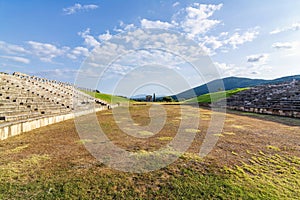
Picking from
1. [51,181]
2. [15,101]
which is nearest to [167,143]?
[51,181]

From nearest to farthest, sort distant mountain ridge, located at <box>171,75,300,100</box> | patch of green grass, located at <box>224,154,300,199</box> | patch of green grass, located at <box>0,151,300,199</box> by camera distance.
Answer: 1. patch of green grass, located at <box>0,151,300,199</box>
2. patch of green grass, located at <box>224,154,300,199</box>
3. distant mountain ridge, located at <box>171,75,300,100</box>

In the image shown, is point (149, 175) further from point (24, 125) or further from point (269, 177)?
point (24, 125)

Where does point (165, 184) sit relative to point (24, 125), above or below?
below

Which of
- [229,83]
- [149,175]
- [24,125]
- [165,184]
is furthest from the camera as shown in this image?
[229,83]

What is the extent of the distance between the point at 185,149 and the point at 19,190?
3.45 metres

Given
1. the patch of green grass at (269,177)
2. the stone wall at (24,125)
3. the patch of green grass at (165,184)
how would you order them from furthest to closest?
the stone wall at (24,125) → the patch of green grass at (269,177) → the patch of green grass at (165,184)

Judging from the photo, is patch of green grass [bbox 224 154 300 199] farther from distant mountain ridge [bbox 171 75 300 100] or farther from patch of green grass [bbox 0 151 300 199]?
distant mountain ridge [bbox 171 75 300 100]

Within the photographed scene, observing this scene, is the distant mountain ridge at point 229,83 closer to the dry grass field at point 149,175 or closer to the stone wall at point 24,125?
the stone wall at point 24,125

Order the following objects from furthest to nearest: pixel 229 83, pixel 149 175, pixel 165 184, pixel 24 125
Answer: pixel 229 83, pixel 24 125, pixel 149 175, pixel 165 184

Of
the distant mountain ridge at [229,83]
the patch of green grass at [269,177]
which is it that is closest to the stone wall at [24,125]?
the patch of green grass at [269,177]

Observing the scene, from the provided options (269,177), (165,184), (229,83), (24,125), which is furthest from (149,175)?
(229,83)

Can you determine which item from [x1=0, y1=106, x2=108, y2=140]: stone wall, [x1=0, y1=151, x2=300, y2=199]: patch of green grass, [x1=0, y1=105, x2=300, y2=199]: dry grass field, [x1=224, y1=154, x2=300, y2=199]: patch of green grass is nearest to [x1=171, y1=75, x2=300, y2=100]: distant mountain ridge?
[x1=0, y1=106, x2=108, y2=140]: stone wall

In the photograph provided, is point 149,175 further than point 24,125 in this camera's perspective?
No

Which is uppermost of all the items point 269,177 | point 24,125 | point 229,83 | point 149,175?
point 229,83
